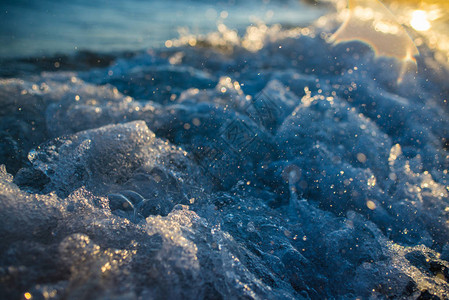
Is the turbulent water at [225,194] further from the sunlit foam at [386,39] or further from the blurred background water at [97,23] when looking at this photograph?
the blurred background water at [97,23]

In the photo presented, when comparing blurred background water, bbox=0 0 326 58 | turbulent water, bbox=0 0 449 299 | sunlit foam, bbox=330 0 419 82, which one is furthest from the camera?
blurred background water, bbox=0 0 326 58

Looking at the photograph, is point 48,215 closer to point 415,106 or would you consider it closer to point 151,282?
point 151,282

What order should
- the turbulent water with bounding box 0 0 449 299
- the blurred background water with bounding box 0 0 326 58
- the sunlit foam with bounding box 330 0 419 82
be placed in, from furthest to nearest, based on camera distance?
the blurred background water with bounding box 0 0 326 58 < the sunlit foam with bounding box 330 0 419 82 < the turbulent water with bounding box 0 0 449 299

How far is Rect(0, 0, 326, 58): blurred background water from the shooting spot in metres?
5.10

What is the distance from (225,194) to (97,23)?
7.48 m

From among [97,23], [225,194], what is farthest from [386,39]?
[97,23]

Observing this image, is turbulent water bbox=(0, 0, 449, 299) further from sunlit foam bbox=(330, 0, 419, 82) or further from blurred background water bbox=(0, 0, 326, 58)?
blurred background water bbox=(0, 0, 326, 58)

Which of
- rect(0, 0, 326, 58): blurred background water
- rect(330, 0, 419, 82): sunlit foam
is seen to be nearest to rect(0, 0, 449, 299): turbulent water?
rect(330, 0, 419, 82): sunlit foam

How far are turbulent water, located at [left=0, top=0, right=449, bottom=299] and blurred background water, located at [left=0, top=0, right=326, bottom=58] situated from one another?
2.77m

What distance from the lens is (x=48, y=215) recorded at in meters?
1.25

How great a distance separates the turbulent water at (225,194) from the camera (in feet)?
3.61

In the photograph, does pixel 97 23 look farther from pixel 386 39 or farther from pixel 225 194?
pixel 225 194

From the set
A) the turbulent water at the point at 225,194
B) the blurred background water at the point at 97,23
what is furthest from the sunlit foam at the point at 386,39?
the blurred background water at the point at 97,23

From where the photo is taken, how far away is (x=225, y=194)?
1784 millimetres
